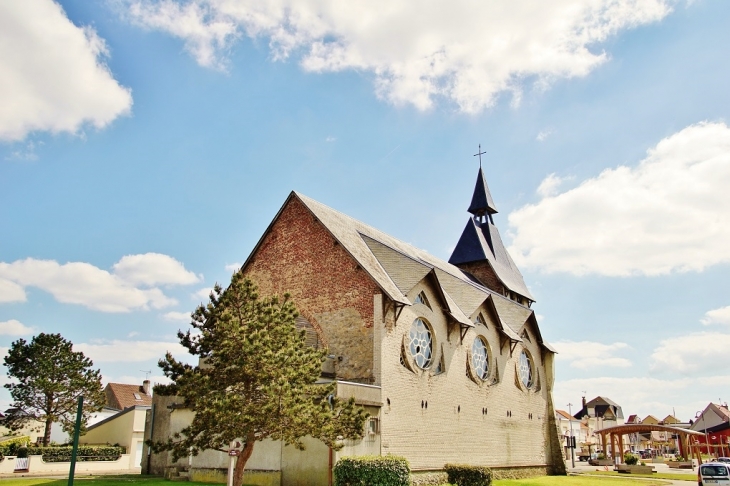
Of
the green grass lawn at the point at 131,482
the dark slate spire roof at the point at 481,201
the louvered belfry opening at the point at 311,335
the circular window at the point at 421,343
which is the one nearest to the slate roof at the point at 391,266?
the circular window at the point at 421,343

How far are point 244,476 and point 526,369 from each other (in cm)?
2065

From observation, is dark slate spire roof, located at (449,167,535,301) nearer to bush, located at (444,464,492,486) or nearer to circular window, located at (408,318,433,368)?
circular window, located at (408,318,433,368)

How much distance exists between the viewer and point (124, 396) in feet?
189

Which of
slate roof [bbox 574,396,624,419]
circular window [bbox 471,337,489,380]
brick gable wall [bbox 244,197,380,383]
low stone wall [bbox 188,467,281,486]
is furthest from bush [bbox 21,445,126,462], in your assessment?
slate roof [bbox 574,396,624,419]

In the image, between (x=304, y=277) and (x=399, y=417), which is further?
(x=304, y=277)

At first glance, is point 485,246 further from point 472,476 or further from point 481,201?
point 472,476

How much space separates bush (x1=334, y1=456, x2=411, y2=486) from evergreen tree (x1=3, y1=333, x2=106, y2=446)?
2924 centimetres

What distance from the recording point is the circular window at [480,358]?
28547 millimetres

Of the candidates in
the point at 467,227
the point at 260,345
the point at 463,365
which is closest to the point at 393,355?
the point at 463,365

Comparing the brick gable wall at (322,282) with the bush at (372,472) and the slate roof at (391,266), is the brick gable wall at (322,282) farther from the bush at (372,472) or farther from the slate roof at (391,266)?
the bush at (372,472)

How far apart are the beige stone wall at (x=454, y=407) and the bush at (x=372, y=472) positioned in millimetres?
4101

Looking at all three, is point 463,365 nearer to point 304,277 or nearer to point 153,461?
point 304,277

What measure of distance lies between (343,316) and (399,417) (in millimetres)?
4482

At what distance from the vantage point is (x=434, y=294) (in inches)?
1009
